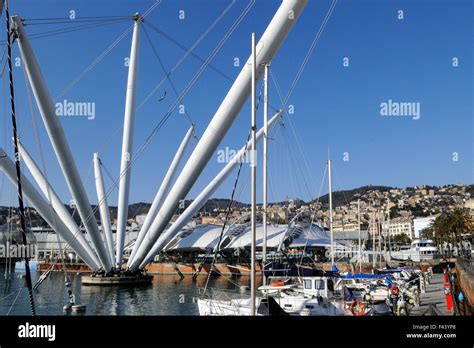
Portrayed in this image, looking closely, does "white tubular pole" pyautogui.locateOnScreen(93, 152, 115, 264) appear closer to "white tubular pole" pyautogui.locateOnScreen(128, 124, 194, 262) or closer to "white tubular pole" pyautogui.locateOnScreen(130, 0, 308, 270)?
"white tubular pole" pyautogui.locateOnScreen(128, 124, 194, 262)

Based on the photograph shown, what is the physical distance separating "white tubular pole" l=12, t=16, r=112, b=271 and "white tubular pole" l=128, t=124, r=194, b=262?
8335 millimetres

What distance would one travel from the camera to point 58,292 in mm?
32469

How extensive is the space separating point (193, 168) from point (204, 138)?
1.48 metres

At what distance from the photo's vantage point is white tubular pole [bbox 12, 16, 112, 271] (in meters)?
19.9

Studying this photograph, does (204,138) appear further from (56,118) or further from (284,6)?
(56,118)

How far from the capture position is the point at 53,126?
892 inches

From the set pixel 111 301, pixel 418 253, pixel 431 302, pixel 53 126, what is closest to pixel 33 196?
pixel 53 126

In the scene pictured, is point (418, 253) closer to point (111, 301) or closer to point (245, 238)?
point (245, 238)

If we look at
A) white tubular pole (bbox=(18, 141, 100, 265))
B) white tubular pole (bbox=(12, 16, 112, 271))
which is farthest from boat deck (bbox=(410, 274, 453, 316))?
white tubular pole (bbox=(18, 141, 100, 265))

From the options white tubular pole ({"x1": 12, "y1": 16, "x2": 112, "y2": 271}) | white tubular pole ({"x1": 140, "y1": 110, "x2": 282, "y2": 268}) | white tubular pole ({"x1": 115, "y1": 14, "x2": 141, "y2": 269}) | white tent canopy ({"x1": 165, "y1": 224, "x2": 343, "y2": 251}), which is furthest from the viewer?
white tent canopy ({"x1": 165, "y1": 224, "x2": 343, "y2": 251})

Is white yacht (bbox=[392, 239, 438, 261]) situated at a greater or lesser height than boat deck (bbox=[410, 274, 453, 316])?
lesser

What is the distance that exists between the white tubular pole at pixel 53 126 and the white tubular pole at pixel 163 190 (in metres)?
8.34

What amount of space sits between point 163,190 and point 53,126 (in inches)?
727
